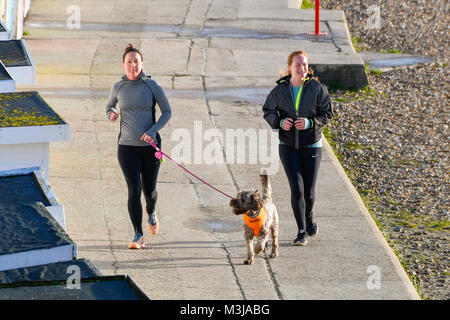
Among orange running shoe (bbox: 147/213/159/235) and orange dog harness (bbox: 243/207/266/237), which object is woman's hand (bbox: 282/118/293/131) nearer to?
orange dog harness (bbox: 243/207/266/237)

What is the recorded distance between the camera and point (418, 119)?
46.8ft

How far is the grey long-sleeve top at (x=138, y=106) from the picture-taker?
8.02 m

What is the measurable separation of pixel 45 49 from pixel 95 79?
89.8 inches

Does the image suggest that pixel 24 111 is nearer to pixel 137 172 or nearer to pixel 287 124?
pixel 137 172

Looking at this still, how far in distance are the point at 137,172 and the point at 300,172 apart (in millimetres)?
1571

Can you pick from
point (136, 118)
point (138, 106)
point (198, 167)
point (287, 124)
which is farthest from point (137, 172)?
point (198, 167)

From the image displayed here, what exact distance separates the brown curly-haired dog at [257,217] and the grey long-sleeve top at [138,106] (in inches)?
43.1

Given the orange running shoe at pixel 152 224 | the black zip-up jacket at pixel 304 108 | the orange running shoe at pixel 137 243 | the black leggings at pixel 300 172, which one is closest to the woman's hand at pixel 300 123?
the black zip-up jacket at pixel 304 108

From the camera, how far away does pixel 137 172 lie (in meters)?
8.11

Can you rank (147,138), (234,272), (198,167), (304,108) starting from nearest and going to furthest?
(234,272), (147,138), (304,108), (198,167)

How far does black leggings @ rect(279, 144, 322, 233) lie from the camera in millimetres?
8289

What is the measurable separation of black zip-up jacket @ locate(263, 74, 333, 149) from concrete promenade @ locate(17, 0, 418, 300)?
3.50ft
